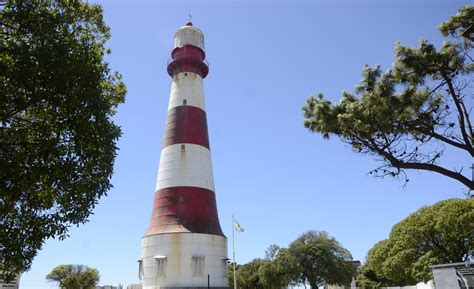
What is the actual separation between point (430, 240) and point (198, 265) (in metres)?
25.7

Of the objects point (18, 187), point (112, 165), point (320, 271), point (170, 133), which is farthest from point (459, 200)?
point (18, 187)

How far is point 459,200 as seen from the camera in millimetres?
38281

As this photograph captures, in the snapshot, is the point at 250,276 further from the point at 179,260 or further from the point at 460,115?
the point at 460,115

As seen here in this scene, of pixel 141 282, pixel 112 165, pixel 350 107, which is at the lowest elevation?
pixel 141 282

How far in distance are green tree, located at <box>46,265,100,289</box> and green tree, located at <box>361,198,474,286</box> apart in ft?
146

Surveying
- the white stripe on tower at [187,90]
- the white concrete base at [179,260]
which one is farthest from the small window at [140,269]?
the white stripe on tower at [187,90]

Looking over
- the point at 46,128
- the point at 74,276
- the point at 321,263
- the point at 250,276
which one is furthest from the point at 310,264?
the point at 46,128

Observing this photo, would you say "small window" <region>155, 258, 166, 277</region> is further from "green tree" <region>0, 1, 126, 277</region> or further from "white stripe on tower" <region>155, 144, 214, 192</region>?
"green tree" <region>0, 1, 126, 277</region>

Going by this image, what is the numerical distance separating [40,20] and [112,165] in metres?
4.36

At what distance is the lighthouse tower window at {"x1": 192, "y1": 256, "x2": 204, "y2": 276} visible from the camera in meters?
27.6

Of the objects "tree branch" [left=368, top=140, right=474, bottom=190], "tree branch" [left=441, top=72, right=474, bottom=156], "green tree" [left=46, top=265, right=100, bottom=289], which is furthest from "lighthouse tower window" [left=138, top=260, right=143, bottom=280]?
"green tree" [left=46, top=265, right=100, bottom=289]

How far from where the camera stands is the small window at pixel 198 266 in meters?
27.6

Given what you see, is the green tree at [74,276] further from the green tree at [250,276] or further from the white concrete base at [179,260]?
the white concrete base at [179,260]

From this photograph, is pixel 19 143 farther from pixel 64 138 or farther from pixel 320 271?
pixel 320 271
